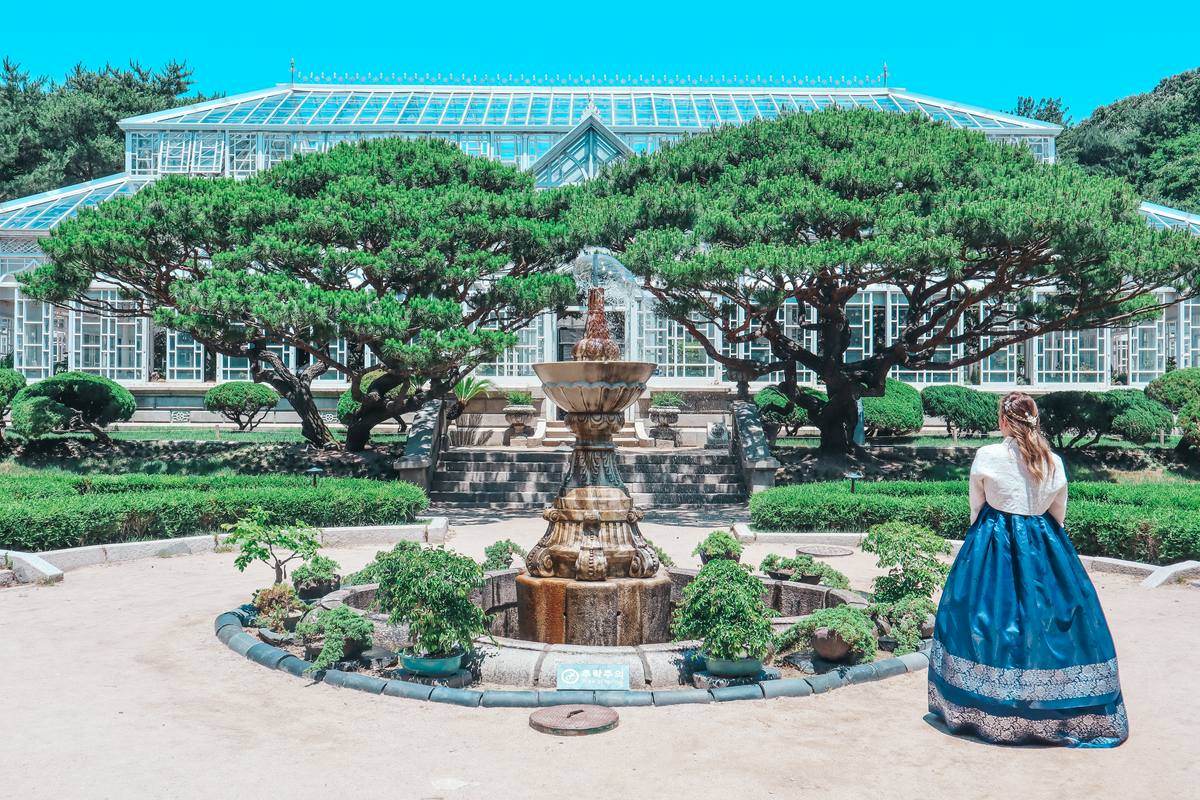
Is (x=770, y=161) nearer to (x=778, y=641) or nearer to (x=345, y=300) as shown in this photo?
(x=345, y=300)

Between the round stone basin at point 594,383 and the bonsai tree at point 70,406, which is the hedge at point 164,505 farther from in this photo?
the bonsai tree at point 70,406

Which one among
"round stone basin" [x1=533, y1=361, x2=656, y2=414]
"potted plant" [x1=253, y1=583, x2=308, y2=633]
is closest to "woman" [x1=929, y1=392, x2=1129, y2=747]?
"round stone basin" [x1=533, y1=361, x2=656, y2=414]

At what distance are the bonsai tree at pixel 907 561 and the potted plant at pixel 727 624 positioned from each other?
1.59 meters

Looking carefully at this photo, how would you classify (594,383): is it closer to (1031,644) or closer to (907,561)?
(907,561)

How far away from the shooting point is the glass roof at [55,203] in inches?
1000

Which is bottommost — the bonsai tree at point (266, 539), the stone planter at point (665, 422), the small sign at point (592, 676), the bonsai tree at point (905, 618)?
the small sign at point (592, 676)

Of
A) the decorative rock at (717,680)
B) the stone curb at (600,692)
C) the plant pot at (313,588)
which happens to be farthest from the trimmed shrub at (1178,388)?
the plant pot at (313,588)

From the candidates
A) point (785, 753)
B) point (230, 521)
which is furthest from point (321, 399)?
point (785, 753)

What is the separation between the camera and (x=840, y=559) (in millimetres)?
11125

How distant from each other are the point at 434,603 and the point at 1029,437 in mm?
3523

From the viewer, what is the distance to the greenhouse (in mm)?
24859

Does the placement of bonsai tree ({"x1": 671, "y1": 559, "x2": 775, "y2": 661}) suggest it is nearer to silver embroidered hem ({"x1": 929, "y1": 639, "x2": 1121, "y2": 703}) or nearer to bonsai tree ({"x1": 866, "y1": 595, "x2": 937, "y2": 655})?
bonsai tree ({"x1": 866, "y1": 595, "x2": 937, "y2": 655})

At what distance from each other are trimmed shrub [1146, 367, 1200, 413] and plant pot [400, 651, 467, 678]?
17004 mm

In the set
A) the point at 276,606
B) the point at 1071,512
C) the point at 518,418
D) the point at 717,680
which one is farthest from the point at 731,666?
the point at 518,418
